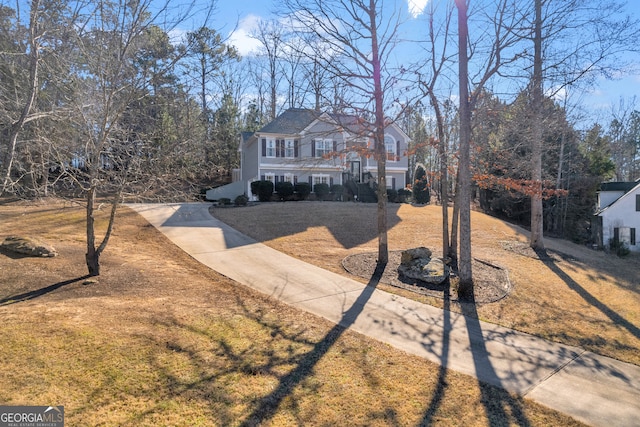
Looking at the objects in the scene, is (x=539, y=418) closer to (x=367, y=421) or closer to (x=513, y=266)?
(x=367, y=421)

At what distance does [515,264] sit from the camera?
12.3 metres

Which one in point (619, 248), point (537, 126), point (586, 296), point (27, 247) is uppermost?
point (537, 126)

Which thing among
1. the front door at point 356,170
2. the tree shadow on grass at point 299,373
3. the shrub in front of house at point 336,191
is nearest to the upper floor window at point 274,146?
the shrub in front of house at point 336,191

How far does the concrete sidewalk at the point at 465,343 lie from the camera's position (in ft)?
15.3

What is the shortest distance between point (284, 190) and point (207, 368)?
20857 mm

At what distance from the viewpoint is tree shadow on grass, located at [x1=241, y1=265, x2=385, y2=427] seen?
3.80 meters

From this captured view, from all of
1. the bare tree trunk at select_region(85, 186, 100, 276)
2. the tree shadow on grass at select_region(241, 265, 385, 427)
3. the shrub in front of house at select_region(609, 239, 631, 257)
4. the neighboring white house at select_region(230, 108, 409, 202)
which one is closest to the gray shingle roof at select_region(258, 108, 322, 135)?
the neighboring white house at select_region(230, 108, 409, 202)

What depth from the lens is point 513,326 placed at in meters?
7.21

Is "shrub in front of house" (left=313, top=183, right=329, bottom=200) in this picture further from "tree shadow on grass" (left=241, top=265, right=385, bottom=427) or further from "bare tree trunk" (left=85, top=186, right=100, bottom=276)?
"tree shadow on grass" (left=241, top=265, right=385, bottom=427)

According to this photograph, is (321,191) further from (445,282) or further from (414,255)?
(445,282)

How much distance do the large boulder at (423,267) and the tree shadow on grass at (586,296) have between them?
369cm

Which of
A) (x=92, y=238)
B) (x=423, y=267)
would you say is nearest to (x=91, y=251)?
(x=92, y=238)

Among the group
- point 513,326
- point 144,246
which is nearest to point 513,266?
point 513,326

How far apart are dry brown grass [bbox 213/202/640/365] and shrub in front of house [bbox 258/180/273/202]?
3365 millimetres
